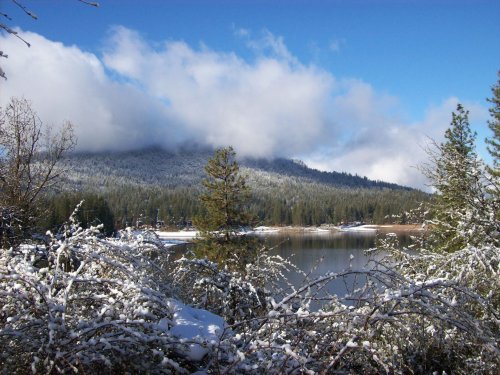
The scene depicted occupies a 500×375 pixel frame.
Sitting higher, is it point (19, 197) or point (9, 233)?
point (19, 197)

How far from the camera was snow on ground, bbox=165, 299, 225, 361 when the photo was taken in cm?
268

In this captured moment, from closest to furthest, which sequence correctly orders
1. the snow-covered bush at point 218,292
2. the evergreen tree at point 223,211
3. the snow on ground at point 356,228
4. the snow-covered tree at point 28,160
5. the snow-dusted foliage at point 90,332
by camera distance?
the snow-dusted foliage at point 90,332 < the snow-covered bush at point 218,292 < the snow-covered tree at point 28,160 < the evergreen tree at point 223,211 < the snow on ground at point 356,228

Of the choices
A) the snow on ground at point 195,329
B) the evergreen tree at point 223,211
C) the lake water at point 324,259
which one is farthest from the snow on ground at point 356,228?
the snow on ground at point 195,329

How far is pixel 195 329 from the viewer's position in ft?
9.59

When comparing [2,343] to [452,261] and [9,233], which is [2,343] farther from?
[9,233]

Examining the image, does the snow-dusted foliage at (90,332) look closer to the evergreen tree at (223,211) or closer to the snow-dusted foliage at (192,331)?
the snow-dusted foliage at (192,331)

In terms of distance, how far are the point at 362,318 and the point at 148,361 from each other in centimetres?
151

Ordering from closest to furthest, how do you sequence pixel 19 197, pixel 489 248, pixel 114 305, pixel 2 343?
pixel 2 343
pixel 114 305
pixel 489 248
pixel 19 197

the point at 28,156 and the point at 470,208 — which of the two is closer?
the point at 470,208

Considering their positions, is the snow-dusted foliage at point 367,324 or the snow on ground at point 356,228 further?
the snow on ground at point 356,228

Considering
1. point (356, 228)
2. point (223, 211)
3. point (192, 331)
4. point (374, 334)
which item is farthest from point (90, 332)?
point (356, 228)

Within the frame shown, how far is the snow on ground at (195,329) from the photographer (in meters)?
2.68

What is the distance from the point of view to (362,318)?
297cm

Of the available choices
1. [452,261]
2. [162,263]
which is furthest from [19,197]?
[452,261]
